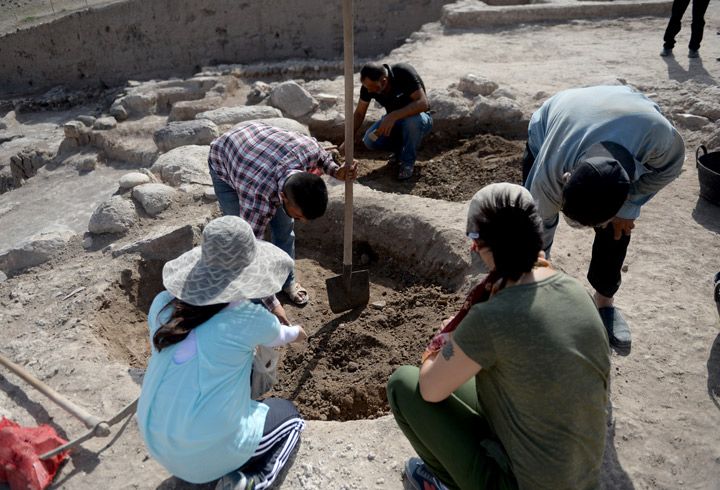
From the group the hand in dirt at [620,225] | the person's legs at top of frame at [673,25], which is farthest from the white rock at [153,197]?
the person's legs at top of frame at [673,25]

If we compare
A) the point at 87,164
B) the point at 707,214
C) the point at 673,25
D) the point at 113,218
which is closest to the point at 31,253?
the point at 113,218

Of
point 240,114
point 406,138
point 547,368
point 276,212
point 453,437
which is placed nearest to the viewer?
point 547,368

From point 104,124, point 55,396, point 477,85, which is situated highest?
point 477,85

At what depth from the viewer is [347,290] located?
4.04 m

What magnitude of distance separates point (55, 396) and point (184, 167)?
2580 mm

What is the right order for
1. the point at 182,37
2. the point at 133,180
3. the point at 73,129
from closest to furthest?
the point at 133,180
the point at 73,129
the point at 182,37

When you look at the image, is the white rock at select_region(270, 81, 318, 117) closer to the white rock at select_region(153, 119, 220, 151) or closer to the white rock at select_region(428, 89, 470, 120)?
the white rock at select_region(153, 119, 220, 151)

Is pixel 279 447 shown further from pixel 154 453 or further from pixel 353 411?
pixel 353 411

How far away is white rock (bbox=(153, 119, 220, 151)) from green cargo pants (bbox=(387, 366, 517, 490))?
410cm

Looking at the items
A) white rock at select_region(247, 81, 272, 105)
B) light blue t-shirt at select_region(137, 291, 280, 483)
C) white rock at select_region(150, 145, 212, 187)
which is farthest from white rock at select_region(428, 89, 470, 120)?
light blue t-shirt at select_region(137, 291, 280, 483)

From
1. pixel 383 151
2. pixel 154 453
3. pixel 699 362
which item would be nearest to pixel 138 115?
pixel 383 151

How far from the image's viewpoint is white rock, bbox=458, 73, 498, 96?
6258mm

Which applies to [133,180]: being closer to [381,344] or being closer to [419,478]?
[381,344]

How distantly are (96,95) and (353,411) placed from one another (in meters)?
9.26
